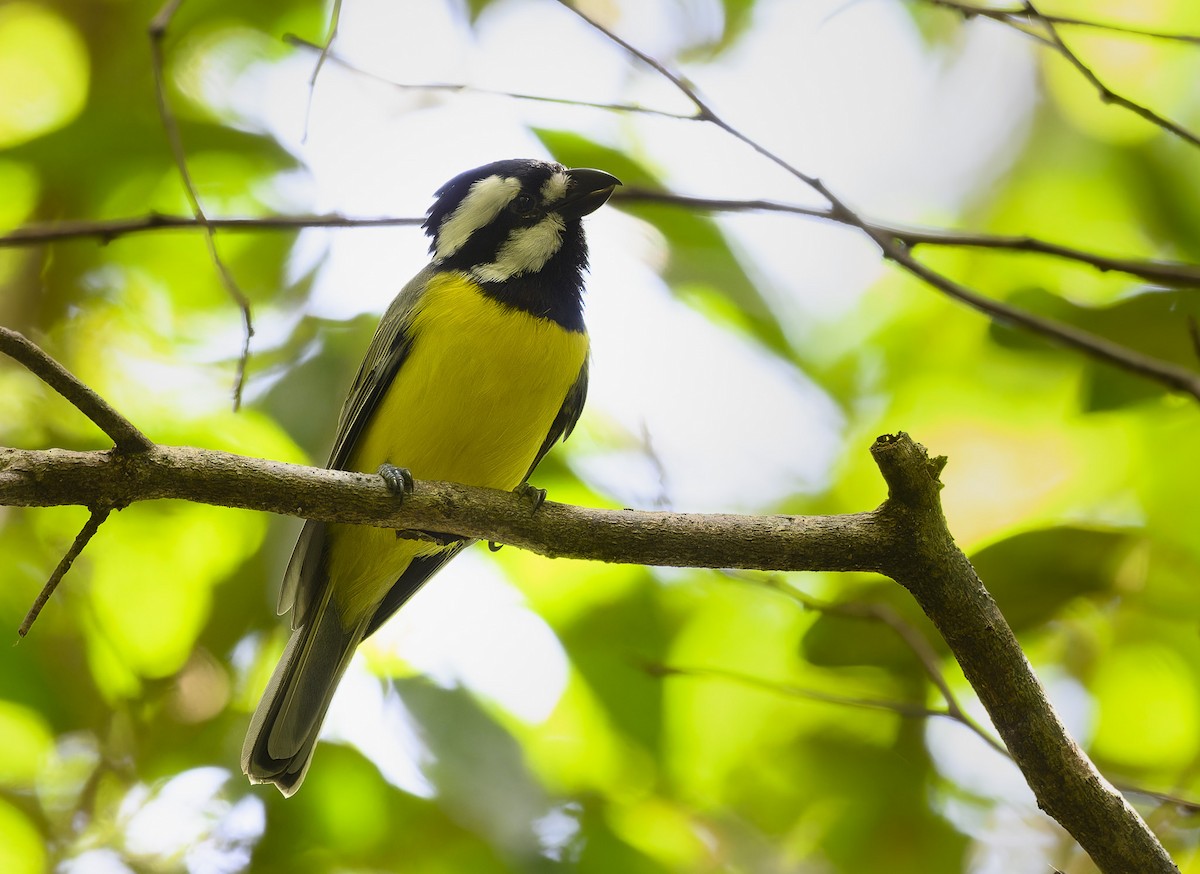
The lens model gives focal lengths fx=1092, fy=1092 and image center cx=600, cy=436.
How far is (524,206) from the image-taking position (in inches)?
144

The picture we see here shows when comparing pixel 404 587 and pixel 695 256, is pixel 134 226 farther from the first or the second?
pixel 695 256

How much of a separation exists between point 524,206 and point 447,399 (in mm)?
949

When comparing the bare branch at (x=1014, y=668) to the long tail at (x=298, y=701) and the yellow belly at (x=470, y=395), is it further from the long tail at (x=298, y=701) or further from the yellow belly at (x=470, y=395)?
the long tail at (x=298, y=701)

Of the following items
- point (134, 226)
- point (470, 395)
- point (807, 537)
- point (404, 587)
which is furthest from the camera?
point (404, 587)

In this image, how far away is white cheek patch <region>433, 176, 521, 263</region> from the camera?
3643mm

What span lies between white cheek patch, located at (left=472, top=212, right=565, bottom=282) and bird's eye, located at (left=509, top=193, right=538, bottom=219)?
2.4 inches

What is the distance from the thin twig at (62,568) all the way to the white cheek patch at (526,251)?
5.43 feet

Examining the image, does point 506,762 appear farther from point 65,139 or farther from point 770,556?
point 65,139

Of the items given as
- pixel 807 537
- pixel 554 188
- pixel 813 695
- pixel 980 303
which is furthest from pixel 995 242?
pixel 554 188

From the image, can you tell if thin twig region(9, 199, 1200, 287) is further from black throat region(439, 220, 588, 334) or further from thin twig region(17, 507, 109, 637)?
thin twig region(17, 507, 109, 637)

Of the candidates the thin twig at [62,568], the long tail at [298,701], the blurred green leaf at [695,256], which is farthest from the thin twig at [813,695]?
the thin twig at [62,568]

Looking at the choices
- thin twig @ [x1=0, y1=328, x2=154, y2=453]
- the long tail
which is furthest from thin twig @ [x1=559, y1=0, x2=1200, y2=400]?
the long tail

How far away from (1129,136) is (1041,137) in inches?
16.1

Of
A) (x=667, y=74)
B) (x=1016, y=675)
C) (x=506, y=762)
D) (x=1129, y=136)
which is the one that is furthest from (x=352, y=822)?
(x=1129, y=136)
